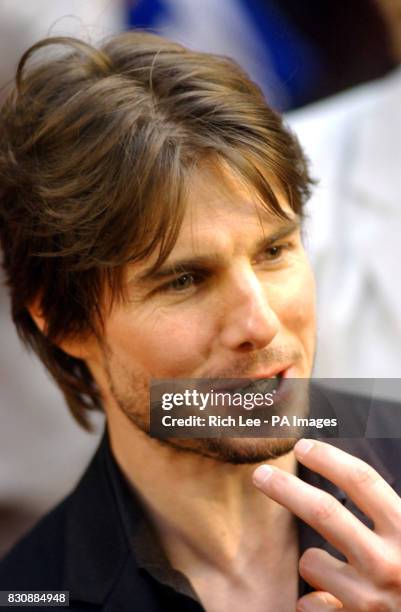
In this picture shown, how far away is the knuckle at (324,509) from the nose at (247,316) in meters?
0.17

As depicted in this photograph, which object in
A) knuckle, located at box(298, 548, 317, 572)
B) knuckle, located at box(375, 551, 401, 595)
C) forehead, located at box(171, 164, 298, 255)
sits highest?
forehead, located at box(171, 164, 298, 255)

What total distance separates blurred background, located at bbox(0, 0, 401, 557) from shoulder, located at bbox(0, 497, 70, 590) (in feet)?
1.24

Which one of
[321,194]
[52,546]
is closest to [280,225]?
[52,546]

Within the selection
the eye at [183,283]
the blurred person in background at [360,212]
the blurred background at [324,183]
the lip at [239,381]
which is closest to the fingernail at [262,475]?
the lip at [239,381]

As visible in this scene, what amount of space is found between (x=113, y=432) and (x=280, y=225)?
1.06 feet

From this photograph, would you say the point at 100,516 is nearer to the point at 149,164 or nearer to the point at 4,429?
the point at 149,164

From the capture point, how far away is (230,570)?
95 cm

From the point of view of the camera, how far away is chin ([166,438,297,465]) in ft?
2.91

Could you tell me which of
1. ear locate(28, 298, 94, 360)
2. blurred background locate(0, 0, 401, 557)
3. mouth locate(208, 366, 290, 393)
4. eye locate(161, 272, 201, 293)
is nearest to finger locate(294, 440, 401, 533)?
mouth locate(208, 366, 290, 393)

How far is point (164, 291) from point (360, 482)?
0.97 ft

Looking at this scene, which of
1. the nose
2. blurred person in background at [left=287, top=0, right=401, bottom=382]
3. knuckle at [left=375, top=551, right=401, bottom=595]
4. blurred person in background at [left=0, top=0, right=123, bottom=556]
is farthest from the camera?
blurred person in background at [left=287, top=0, right=401, bottom=382]

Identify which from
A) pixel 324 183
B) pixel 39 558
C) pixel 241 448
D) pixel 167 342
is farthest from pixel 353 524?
pixel 324 183

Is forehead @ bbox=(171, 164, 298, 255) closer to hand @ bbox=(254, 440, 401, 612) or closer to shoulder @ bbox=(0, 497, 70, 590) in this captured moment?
hand @ bbox=(254, 440, 401, 612)

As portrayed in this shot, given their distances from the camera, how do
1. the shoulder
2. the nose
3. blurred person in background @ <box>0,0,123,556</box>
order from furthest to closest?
blurred person in background @ <box>0,0,123,556</box>, the shoulder, the nose
